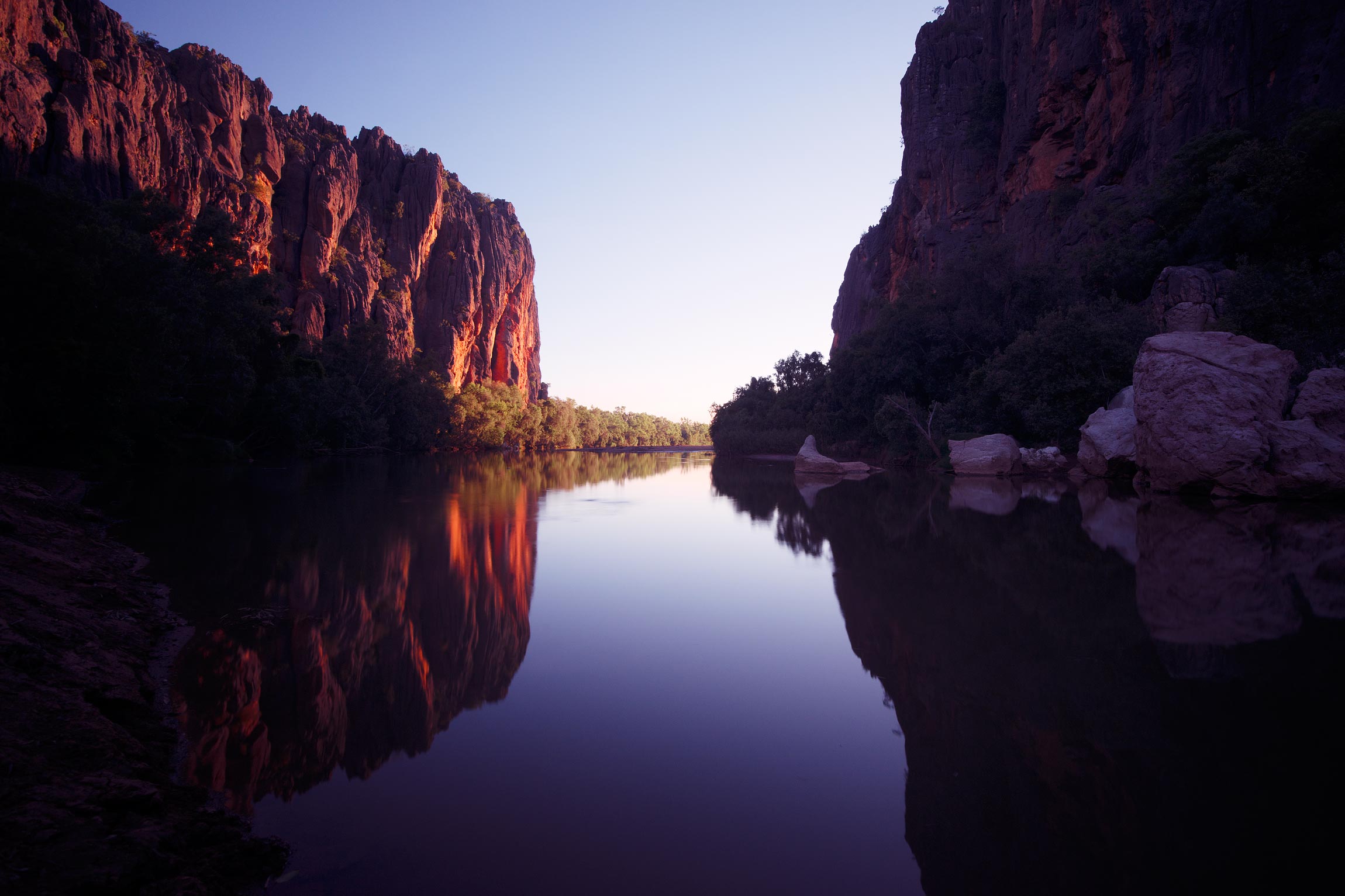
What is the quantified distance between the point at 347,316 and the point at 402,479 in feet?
160

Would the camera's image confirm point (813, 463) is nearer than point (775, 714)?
No

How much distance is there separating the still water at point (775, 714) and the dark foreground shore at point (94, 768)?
217 millimetres

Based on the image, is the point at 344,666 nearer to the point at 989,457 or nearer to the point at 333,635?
the point at 333,635

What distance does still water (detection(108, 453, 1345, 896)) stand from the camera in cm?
266

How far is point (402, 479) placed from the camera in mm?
24016

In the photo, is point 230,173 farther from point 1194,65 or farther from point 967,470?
point 1194,65

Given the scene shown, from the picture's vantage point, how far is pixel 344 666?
470 cm

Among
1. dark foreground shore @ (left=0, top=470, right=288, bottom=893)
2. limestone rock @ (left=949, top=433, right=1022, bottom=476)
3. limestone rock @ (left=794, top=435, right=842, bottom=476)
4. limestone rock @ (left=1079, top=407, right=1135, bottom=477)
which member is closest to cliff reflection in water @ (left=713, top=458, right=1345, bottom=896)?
dark foreground shore @ (left=0, top=470, right=288, bottom=893)

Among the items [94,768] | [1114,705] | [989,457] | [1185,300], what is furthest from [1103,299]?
[94,768]

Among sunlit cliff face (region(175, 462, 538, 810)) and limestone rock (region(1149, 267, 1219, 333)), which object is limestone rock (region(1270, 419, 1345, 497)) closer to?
limestone rock (region(1149, 267, 1219, 333))

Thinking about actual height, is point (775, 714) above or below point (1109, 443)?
below

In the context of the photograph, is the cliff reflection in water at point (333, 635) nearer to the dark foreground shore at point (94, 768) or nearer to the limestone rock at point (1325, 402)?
the dark foreground shore at point (94, 768)

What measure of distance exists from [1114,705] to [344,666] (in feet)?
16.3

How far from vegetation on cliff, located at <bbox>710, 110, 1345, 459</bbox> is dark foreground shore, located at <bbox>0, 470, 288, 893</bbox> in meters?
20.7
